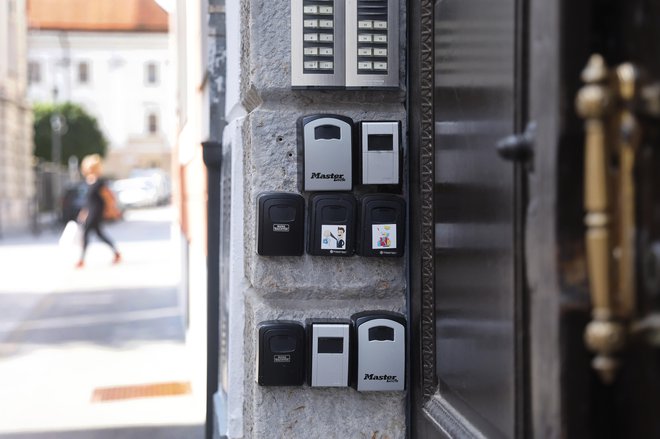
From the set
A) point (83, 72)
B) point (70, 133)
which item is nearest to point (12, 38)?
point (70, 133)

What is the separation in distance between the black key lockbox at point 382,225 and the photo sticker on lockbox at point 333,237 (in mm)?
42

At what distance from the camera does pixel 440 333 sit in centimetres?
201

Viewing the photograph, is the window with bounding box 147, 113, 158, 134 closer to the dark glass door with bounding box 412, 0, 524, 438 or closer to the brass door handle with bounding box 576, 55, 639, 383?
the dark glass door with bounding box 412, 0, 524, 438

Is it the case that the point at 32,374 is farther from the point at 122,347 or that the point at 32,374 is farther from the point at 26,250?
the point at 26,250

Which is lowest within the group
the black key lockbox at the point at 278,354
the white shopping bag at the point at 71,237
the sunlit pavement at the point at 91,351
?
the sunlit pavement at the point at 91,351

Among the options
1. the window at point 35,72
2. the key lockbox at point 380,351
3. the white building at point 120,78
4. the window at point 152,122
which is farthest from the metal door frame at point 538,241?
the window at point 152,122

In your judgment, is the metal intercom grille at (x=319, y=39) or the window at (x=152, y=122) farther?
the window at (x=152, y=122)

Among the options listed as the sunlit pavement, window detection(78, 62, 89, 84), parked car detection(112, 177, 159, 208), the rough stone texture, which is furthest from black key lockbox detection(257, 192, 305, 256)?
window detection(78, 62, 89, 84)

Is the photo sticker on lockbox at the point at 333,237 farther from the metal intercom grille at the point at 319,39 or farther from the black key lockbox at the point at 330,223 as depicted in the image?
the metal intercom grille at the point at 319,39

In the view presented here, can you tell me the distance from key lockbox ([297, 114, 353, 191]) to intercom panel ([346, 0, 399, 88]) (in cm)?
11

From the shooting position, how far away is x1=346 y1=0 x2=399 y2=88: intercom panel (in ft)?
7.54

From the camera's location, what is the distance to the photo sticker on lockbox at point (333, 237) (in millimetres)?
2303

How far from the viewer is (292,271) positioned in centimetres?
233

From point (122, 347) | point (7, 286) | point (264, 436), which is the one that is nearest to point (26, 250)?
point (7, 286)
